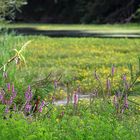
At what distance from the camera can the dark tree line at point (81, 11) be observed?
4719 cm

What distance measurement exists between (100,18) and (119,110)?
42599 millimetres

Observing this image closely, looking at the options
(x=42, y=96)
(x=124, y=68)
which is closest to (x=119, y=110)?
(x=42, y=96)

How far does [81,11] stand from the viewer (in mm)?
53875

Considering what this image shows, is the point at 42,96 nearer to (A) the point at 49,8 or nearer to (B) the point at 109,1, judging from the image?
(B) the point at 109,1

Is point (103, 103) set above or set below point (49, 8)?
above

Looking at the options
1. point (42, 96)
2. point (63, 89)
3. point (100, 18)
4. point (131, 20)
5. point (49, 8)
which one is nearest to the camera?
point (42, 96)

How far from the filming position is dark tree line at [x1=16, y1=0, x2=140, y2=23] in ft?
155

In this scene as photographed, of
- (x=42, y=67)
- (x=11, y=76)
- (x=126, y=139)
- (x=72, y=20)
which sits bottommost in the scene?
(x=72, y=20)

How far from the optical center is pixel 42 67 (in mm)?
17062

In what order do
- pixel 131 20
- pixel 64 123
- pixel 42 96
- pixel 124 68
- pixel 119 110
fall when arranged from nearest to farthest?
pixel 64 123 → pixel 119 110 → pixel 42 96 → pixel 124 68 → pixel 131 20

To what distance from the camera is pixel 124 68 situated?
16.7 metres

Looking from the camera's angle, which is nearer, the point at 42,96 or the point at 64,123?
the point at 64,123

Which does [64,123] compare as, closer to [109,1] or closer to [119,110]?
[119,110]

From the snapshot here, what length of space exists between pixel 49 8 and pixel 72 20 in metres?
4.83
